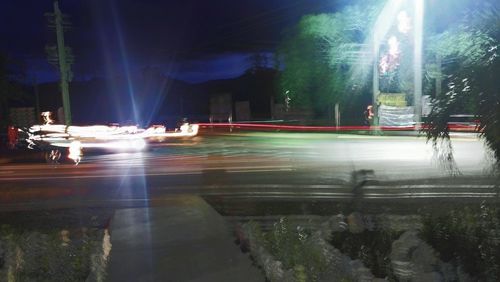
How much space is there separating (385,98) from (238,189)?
2385cm

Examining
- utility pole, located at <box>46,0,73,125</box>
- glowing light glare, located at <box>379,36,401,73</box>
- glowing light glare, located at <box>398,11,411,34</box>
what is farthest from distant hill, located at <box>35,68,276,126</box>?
utility pole, located at <box>46,0,73,125</box>

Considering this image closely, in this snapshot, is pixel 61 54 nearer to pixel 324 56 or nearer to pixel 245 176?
pixel 245 176

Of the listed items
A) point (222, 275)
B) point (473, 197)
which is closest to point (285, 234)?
point (222, 275)

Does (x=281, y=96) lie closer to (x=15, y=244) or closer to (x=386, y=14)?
(x=386, y=14)

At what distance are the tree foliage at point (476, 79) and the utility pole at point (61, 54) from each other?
24.2 meters

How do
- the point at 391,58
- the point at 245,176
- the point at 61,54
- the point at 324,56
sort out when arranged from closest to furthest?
the point at 245,176 < the point at 61,54 < the point at 391,58 < the point at 324,56

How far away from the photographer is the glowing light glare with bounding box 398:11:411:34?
91.5 ft

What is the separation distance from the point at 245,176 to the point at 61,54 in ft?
52.8

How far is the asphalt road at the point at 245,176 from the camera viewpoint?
1098cm

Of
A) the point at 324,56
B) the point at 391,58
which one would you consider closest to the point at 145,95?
the point at 324,56

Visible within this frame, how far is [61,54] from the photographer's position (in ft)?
87.1

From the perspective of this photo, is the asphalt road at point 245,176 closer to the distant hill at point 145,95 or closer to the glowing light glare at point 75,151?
the glowing light glare at point 75,151

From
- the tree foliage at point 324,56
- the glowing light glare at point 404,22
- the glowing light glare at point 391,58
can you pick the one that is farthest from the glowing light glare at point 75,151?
the tree foliage at point 324,56

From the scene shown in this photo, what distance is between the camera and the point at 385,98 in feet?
111
